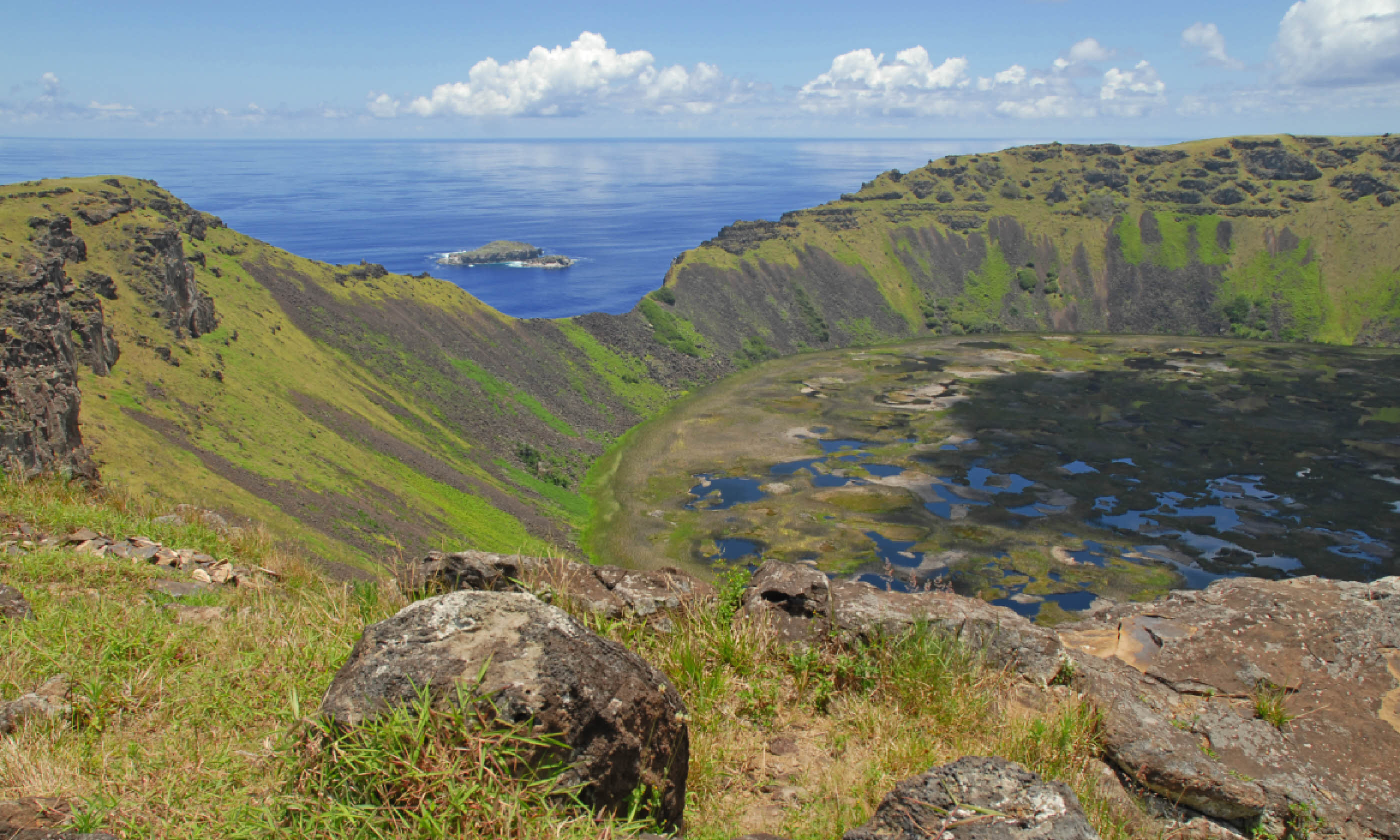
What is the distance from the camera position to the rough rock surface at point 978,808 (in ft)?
17.9

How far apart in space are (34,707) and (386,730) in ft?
13.9

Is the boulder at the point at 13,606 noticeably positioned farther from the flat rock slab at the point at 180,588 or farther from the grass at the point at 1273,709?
the grass at the point at 1273,709

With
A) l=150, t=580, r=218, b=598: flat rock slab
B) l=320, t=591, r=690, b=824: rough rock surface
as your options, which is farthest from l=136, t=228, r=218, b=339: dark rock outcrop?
l=320, t=591, r=690, b=824: rough rock surface

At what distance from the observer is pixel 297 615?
9.42 metres

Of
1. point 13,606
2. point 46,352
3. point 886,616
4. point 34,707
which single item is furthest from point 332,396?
point 34,707

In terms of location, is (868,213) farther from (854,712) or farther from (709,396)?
(854,712)

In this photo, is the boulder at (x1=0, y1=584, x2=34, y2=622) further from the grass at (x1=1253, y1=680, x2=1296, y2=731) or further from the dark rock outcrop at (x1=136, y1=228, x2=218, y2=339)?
the dark rock outcrop at (x1=136, y1=228, x2=218, y2=339)

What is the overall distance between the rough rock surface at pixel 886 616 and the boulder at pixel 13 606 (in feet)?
29.4

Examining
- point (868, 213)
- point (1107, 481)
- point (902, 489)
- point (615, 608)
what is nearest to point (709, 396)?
point (902, 489)

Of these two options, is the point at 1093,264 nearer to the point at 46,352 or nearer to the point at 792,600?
the point at 46,352

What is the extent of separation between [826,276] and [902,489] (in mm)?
97017

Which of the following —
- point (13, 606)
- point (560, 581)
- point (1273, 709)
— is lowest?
point (1273, 709)

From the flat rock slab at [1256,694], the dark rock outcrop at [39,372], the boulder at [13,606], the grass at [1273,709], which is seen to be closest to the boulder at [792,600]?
the flat rock slab at [1256,694]

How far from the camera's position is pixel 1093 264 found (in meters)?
179
